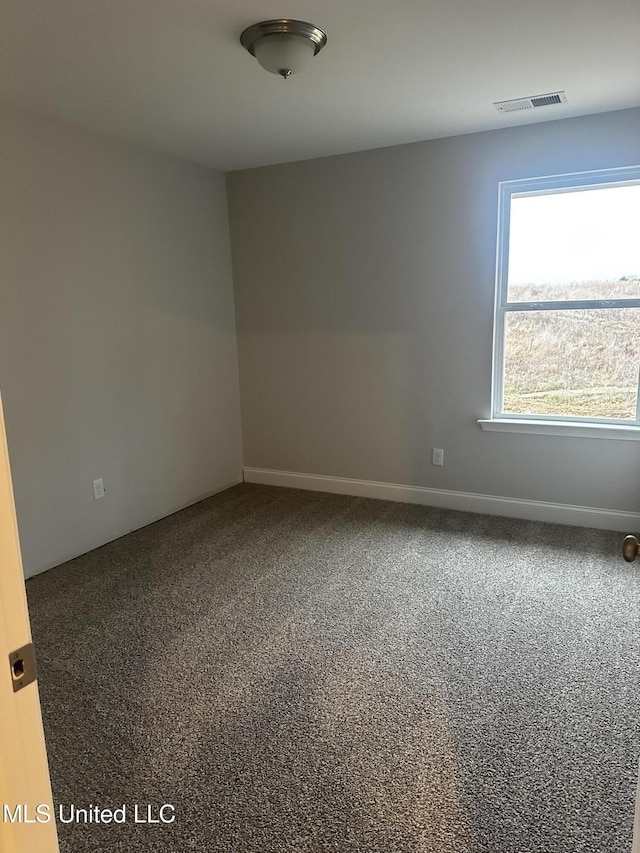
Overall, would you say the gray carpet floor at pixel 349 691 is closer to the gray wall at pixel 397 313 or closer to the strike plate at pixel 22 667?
the gray wall at pixel 397 313

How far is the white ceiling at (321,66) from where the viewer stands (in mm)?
2004

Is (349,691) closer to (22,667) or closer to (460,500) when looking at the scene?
(22,667)

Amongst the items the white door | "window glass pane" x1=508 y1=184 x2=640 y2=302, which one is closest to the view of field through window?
"window glass pane" x1=508 y1=184 x2=640 y2=302

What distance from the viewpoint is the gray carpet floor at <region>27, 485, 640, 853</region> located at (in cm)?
156

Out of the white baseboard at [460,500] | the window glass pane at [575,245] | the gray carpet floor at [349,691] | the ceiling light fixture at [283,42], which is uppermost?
the ceiling light fixture at [283,42]

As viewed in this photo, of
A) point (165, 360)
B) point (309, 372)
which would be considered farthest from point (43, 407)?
point (309, 372)

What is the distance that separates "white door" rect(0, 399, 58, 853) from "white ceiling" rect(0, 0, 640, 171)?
1.99 m

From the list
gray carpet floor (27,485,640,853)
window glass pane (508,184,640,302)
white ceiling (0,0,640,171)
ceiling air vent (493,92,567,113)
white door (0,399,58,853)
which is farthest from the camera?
window glass pane (508,184,640,302)

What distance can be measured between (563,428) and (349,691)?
2233 mm

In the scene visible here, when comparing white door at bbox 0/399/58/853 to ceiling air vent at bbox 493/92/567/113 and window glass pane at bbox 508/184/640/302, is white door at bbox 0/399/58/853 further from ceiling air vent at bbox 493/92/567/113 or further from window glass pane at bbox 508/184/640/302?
window glass pane at bbox 508/184/640/302

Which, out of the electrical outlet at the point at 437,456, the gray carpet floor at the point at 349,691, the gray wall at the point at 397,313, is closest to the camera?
the gray carpet floor at the point at 349,691

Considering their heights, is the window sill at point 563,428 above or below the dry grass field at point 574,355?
below

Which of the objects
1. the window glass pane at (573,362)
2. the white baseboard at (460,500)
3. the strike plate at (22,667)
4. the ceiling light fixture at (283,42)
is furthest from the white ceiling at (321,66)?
the white baseboard at (460,500)

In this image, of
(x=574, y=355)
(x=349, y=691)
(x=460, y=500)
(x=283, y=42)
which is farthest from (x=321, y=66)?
(x=460, y=500)
